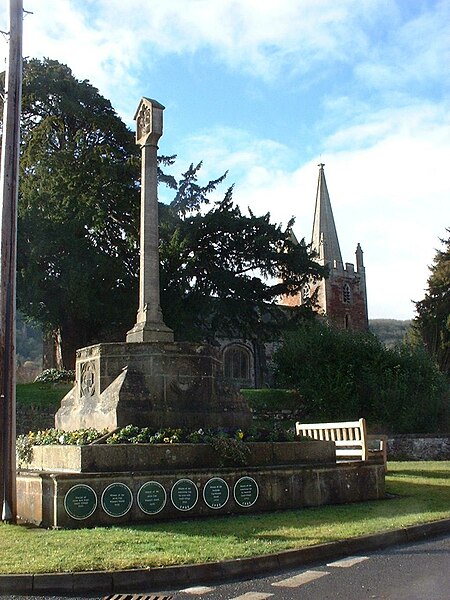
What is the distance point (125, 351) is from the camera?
1233 centimetres

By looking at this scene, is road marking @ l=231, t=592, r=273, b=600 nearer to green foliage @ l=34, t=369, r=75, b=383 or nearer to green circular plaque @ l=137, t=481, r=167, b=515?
green circular plaque @ l=137, t=481, r=167, b=515

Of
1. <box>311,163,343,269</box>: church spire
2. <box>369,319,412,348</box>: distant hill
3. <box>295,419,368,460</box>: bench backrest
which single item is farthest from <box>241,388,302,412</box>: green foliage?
<box>369,319,412,348</box>: distant hill

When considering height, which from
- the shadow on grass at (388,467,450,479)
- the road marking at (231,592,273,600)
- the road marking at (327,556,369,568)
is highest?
the road marking at (231,592,273,600)

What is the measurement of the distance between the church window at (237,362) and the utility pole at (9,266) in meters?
41.5

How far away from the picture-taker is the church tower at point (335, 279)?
65312 millimetres

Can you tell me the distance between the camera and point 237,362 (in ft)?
172

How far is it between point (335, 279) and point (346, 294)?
2.34 meters

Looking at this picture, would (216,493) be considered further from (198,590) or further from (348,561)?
(198,590)

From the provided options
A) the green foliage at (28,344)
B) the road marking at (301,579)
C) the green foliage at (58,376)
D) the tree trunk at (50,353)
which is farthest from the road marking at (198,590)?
the green foliage at (28,344)

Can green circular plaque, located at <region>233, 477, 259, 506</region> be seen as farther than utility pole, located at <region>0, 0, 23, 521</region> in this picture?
Yes

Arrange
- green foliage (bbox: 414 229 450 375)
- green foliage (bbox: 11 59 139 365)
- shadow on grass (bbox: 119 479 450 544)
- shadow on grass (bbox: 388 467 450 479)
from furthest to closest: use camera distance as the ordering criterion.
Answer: green foliage (bbox: 414 229 450 375) < green foliage (bbox: 11 59 139 365) < shadow on grass (bbox: 388 467 450 479) < shadow on grass (bbox: 119 479 450 544)

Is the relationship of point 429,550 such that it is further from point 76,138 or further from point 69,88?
point 69,88

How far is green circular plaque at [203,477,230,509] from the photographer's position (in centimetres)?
1008

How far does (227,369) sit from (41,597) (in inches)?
1792
